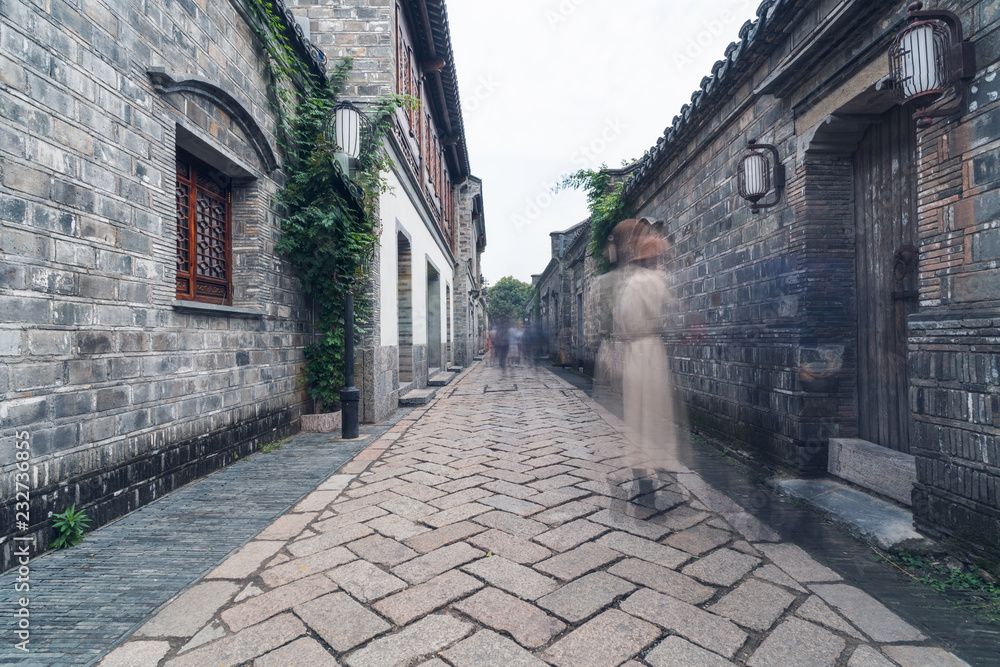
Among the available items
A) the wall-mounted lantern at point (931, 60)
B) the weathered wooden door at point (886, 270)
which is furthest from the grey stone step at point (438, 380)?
the wall-mounted lantern at point (931, 60)

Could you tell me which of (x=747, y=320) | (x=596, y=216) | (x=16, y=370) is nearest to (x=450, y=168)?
(x=596, y=216)

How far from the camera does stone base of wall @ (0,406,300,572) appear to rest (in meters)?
2.27

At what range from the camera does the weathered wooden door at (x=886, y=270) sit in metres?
2.85

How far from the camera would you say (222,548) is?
7.78 feet

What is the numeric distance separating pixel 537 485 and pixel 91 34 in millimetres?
3603

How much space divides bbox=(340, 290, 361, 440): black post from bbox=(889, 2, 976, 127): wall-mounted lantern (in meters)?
4.44

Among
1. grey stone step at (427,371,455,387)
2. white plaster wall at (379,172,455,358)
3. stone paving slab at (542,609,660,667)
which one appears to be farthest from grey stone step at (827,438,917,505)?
grey stone step at (427,371,455,387)

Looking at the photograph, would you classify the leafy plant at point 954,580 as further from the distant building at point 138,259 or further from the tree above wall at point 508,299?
the tree above wall at point 508,299

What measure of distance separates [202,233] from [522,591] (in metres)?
3.76

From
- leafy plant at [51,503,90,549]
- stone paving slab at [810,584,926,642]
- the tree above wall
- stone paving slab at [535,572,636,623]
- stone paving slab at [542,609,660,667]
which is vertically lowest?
stone paving slab at [810,584,926,642]

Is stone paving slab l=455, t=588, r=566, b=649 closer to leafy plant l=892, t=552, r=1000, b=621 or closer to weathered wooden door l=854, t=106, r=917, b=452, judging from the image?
leafy plant l=892, t=552, r=1000, b=621

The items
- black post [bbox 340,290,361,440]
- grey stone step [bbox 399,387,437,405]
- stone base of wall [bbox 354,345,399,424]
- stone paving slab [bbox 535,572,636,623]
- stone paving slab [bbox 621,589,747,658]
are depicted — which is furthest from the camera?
grey stone step [bbox 399,387,437,405]

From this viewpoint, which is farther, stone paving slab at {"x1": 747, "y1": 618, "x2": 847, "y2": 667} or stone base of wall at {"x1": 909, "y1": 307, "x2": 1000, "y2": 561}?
stone base of wall at {"x1": 909, "y1": 307, "x2": 1000, "y2": 561}

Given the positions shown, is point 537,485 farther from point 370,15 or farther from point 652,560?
point 370,15
